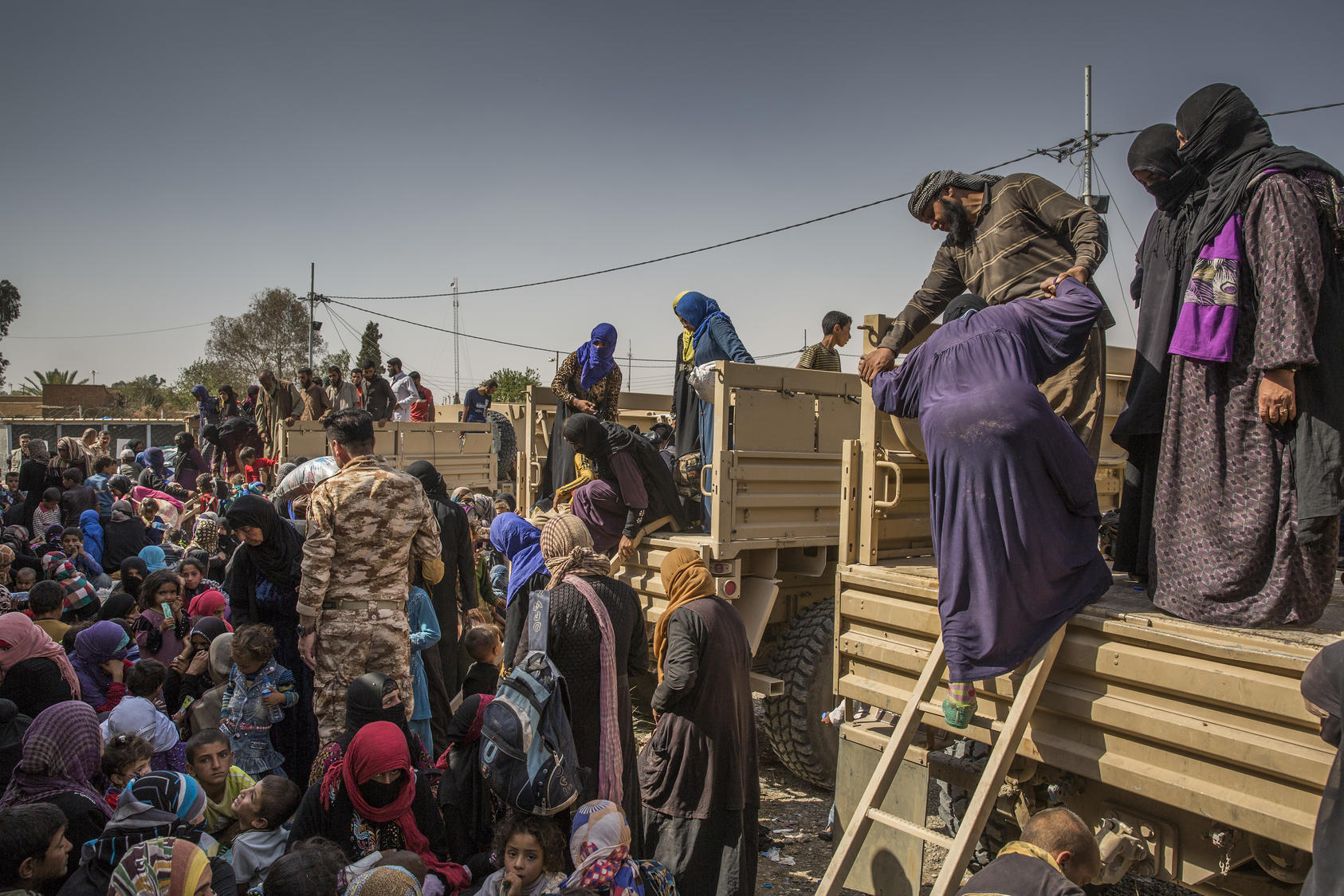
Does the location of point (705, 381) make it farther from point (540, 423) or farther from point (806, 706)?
point (540, 423)

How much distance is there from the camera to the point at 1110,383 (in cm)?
520

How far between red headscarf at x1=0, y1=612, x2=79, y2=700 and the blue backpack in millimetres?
2233

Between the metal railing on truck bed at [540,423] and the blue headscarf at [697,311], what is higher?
the blue headscarf at [697,311]

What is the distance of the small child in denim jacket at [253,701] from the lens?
143 inches

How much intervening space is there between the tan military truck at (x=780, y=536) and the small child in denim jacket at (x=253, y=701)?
2.02 meters

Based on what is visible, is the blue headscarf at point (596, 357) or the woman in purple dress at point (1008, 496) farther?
the blue headscarf at point (596, 357)

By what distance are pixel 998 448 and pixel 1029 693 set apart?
29.6 inches

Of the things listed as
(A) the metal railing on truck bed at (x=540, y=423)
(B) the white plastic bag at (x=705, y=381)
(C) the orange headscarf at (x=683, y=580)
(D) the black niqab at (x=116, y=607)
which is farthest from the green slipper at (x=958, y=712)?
(D) the black niqab at (x=116, y=607)

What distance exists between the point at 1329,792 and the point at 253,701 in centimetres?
381

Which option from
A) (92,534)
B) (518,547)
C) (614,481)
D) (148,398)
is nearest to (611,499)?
(614,481)

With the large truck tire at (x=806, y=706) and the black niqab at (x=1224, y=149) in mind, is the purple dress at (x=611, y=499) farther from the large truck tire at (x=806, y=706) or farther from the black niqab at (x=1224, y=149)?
the black niqab at (x=1224, y=149)

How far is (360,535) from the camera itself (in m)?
3.80

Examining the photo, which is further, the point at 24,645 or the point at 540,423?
the point at 540,423

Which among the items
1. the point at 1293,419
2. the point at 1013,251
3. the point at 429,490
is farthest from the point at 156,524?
the point at 1293,419
